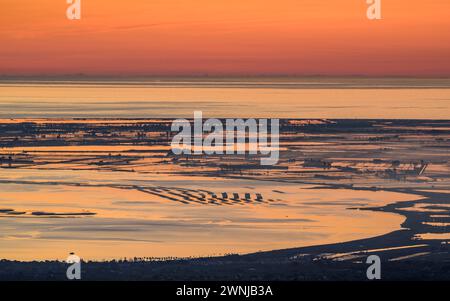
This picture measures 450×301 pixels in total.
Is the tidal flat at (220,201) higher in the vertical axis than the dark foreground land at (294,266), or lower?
higher

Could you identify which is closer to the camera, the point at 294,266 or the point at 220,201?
the point at 294,266

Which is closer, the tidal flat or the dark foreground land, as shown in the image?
the dark foreground land

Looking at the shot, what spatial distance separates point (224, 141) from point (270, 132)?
4336 mm

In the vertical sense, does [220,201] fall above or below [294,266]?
above

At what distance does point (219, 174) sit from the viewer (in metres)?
21.4

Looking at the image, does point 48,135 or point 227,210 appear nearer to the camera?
point 227,210

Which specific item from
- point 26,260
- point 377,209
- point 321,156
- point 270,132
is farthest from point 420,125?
point 26,260

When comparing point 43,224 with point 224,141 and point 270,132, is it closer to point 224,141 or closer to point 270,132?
point 224,141

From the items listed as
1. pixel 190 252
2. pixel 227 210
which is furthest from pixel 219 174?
pixel 190 252

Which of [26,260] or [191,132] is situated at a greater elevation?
[191,132]

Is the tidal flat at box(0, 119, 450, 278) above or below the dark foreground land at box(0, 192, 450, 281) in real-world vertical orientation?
above

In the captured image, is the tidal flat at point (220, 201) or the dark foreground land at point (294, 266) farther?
the tidal flat at point (220, 201)
